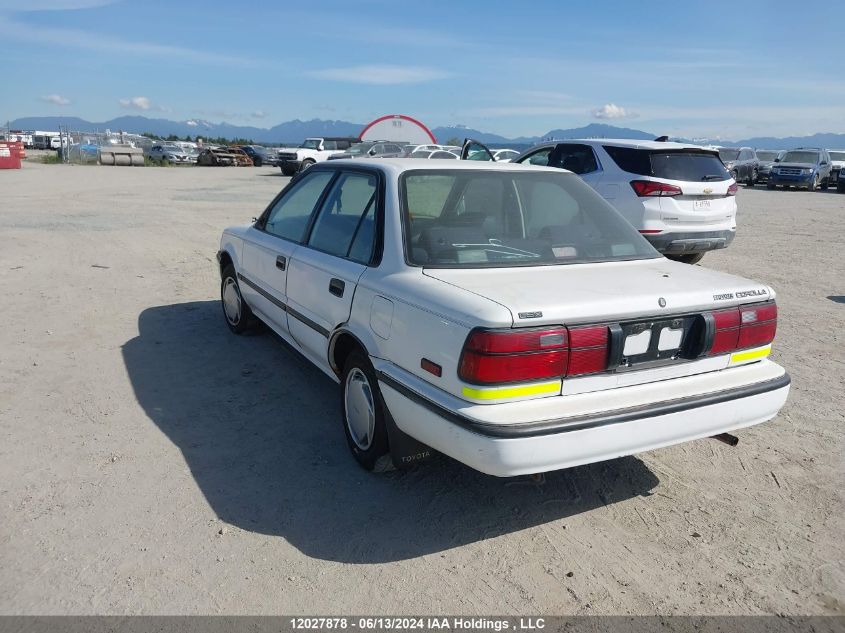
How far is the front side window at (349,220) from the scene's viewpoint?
3756 millimetres

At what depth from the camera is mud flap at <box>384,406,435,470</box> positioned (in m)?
3.29

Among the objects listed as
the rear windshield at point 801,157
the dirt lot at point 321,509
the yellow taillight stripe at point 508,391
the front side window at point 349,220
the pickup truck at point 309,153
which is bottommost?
the dirt lot at point 321,509

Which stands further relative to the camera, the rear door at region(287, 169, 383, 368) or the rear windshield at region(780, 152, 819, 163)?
the rear windshield at region(780, 152, 819, 163)

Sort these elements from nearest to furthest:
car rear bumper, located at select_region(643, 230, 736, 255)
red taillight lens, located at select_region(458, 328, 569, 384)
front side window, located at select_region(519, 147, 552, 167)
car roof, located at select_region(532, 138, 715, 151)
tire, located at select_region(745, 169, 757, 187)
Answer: red taillight lens, located at select_region(458, 328, 569, 384) → car rear bumper, located at select_region(643, 230, 736, 255) → car roof, located at select_region(532, 138, 715, 151) → front side window, located at select_region(519, 147, 552, 167) → tire, located at select_region(745, 169, 757, 187)

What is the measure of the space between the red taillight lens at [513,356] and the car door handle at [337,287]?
117 centimetres

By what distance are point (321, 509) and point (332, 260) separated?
1.43 meters

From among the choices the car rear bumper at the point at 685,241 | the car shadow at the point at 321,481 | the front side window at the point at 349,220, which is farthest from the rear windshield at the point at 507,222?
the car rear bumper at the point at 685,241

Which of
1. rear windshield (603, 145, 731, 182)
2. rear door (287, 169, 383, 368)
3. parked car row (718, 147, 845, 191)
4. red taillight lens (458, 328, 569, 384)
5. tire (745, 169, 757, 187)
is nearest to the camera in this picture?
red taillight lens (458, 328, 569, 384)

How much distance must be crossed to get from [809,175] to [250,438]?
98.0 feet

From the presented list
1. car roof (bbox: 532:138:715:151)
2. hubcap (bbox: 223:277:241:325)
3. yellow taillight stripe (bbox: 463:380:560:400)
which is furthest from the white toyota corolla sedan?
car roof (bbox: 532:138:715:151)

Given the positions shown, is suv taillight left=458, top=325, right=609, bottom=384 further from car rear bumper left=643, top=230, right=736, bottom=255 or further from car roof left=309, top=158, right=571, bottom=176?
car rear bumper left=643, top=230, right=736, bottom=255

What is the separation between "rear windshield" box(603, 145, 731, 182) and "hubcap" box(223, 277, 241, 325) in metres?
5.36

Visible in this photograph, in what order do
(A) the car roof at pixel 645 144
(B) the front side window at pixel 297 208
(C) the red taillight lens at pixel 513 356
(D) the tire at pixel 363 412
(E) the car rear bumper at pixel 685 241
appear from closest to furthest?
1. (C) the red taillight lens at pixel 513 356
2. (D) the tire at pixel 363 412
3. (B) the front side window at pixel 297 208
4. (E) the car rear bumper at pixel 685 241
5. (A) the car roof at pixel 645 144

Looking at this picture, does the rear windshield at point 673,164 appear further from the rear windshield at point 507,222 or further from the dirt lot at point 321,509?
the rear windshield at point 507,222
